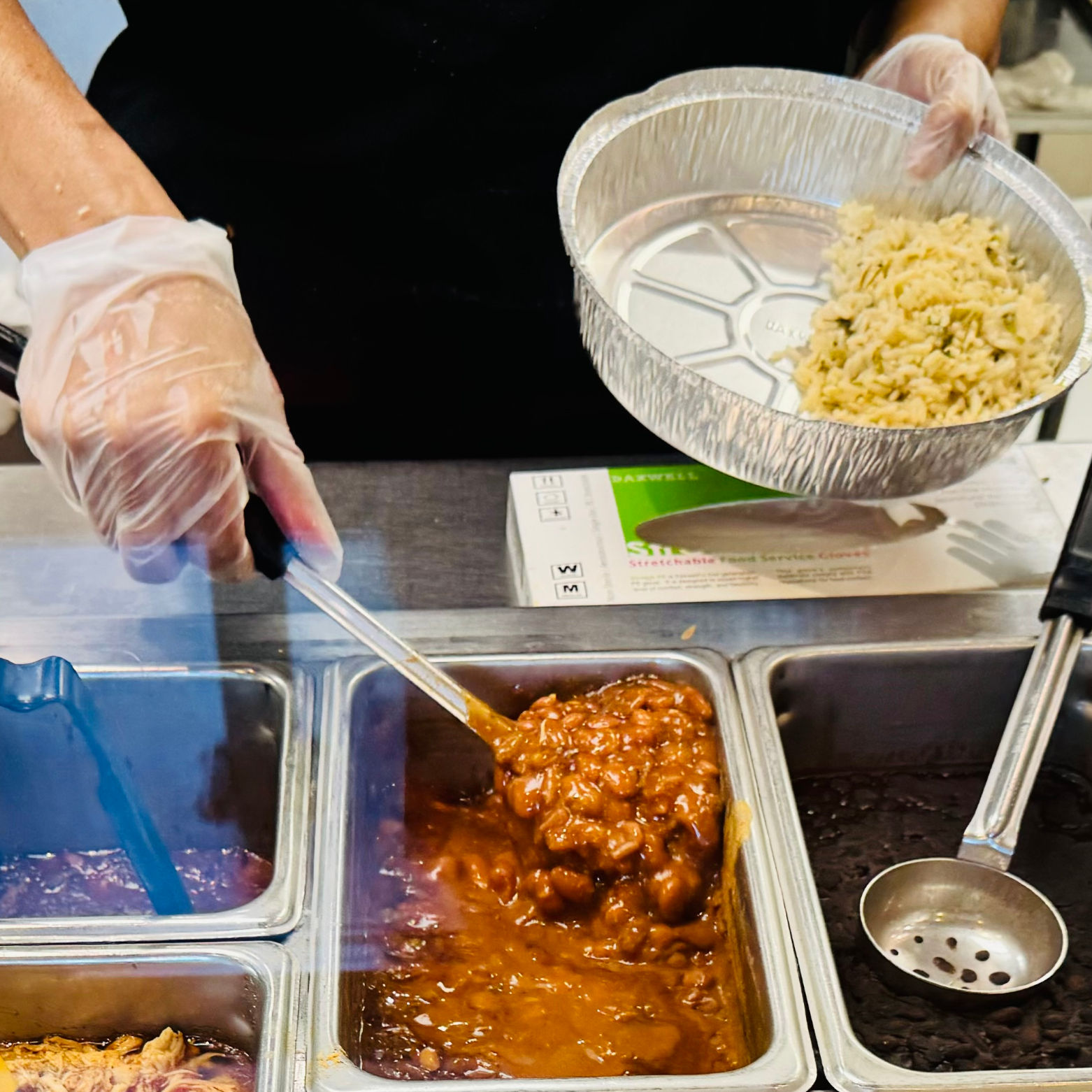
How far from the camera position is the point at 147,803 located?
4.54ft

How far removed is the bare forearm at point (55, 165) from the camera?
1.25 meters

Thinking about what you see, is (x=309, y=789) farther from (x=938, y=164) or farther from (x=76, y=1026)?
(x=938, y=164)

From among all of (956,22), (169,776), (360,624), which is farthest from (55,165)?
(956,22)

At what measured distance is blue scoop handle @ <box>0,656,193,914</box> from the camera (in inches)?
43.8

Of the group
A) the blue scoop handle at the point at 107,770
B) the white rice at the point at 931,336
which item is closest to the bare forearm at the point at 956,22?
the white rice at the point at 931,336

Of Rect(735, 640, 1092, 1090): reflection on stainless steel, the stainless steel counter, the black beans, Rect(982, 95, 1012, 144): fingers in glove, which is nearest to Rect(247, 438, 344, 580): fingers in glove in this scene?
the stainless steel counter

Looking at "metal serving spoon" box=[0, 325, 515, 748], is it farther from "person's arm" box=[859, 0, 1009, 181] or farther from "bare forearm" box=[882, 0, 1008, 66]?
"bare forearm" box=[882, 0, 1008, 66]

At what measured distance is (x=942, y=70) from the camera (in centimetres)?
162

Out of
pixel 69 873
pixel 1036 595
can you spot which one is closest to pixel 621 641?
pixel 1036 595

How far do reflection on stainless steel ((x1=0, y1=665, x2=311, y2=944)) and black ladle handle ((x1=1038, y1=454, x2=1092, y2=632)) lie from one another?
2.85 ft

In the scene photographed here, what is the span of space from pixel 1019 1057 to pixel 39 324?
4.01 ft

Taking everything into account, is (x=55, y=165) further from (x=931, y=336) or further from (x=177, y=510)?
(x=931, y=336)

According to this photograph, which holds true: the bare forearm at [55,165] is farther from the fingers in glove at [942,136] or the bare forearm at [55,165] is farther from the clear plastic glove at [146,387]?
the fingers in glove at [942,136]

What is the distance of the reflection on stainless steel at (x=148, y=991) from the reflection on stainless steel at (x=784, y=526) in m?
0.74
